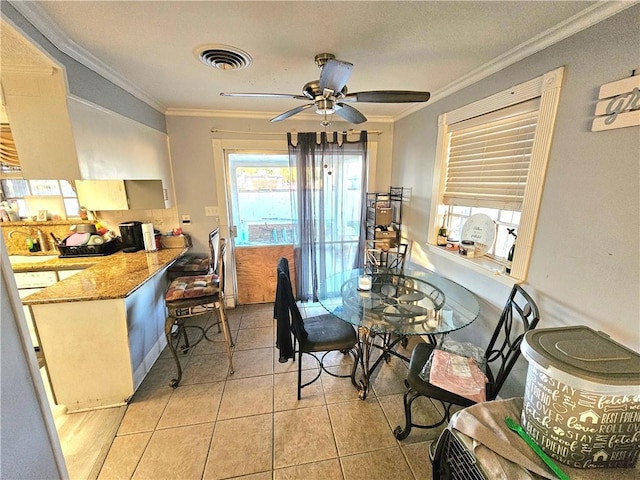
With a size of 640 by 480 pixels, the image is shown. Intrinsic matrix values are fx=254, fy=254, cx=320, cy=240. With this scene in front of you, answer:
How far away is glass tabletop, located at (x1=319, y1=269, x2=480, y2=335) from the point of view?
1656 mm

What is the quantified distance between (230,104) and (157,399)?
270 centimetres

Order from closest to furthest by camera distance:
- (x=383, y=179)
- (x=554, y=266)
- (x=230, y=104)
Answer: (x=554, y=266) < (x=230, y=104) < (x=383, y=179)

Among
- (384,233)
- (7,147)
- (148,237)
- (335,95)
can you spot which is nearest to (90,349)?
(148,237)

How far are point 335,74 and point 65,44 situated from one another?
1547 millimetres

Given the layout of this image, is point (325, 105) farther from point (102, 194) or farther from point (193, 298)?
point (102, 194)

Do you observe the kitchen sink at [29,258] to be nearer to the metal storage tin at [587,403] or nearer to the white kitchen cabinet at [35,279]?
the white kitchen cabinet at [35,279]

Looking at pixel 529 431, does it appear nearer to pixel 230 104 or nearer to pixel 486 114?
pixel 486 114

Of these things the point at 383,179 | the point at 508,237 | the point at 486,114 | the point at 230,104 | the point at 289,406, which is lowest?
the point at 289,406

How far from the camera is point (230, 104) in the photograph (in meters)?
2.62

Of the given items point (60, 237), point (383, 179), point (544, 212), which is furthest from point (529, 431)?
point (60, 237)

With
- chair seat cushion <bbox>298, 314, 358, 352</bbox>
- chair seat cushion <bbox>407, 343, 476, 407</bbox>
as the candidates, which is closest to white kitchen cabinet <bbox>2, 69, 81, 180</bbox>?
chair seat cushion <bbox>298, 314, 358, 352</bbox>

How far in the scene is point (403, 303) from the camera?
1926mm

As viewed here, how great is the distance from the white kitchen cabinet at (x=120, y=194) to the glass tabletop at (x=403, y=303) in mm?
2011

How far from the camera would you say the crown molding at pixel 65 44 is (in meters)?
1.14
